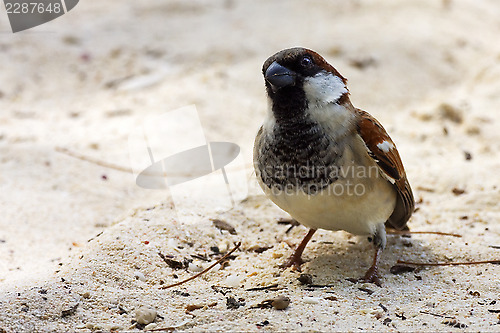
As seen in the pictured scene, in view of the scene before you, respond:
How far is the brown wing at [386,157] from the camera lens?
342 centimetres

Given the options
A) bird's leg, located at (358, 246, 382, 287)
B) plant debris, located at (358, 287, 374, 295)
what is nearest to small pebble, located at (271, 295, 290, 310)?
plant debris, located at (358, 287, 374, 295)

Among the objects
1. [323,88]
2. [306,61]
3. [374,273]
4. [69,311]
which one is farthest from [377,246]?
[69,311]

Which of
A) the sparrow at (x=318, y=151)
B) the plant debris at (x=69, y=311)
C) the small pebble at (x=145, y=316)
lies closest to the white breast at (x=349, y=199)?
the sparrow at (x=318, y=151)

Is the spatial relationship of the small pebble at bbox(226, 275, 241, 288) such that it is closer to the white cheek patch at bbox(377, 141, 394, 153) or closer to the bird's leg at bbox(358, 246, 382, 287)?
the bird's leg at bbox(358, 246, 382, 287)

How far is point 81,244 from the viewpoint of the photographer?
394cm

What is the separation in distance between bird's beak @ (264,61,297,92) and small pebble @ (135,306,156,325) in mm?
1323

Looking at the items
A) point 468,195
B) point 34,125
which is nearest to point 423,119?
point 468,195

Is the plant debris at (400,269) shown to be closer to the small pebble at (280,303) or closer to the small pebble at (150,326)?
the small pebble at (280,303)

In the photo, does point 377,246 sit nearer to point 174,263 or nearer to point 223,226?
point 223,226

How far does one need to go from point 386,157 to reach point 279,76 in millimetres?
805

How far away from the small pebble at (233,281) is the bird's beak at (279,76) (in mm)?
1107

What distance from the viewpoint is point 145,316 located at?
287 centimetres

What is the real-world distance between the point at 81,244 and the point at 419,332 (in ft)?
7.27

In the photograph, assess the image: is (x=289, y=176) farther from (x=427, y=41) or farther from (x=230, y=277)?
(x=427, y=41)
